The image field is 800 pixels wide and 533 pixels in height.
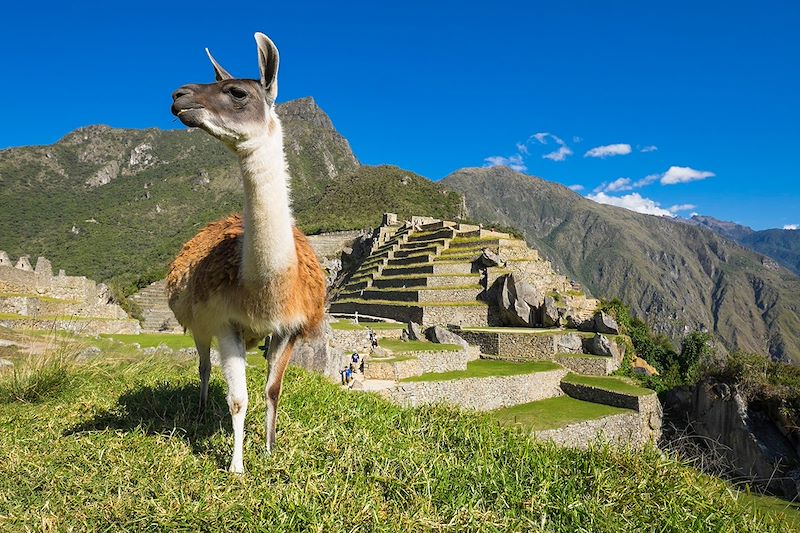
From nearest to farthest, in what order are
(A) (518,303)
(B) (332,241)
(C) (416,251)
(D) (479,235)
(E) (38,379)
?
(E) (38,379)
(A) (518,303)
(D) (479,235)
(C) (416,251)
(B) (332,241)

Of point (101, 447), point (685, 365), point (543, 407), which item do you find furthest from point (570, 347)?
point (101, 447)

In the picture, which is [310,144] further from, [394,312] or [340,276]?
[394,312]

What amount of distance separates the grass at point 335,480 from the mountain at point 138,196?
35.4 meters

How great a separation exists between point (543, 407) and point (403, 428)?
514 inches

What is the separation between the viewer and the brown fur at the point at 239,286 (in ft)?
8.00

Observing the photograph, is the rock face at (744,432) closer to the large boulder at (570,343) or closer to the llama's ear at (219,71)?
the large boulder at (570,343)

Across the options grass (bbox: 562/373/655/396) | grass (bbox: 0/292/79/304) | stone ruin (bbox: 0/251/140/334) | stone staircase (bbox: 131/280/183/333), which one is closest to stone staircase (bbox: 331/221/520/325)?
grass (bbox: 562/373/655/396)

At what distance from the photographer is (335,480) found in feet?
7.07

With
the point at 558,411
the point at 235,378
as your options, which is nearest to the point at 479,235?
the point at 558,411

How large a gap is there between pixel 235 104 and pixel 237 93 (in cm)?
6

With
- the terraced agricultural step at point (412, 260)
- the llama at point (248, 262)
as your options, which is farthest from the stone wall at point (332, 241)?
the llama at point (248, 262)

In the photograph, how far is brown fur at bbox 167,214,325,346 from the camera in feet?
8.00

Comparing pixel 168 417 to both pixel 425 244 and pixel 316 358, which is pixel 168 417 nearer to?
pixel 316 358

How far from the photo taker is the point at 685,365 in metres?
22.1
